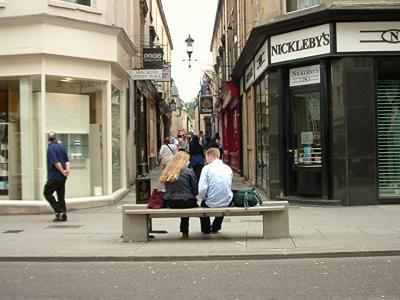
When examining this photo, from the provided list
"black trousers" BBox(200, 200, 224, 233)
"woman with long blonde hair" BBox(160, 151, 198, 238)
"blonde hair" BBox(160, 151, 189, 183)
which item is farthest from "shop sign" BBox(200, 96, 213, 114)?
"woman with long blonde hair" BBox(160, 151, 198, 238)

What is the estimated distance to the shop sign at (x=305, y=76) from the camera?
540 inches

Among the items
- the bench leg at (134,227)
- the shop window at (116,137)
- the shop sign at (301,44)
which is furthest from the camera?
the shop window at (116,137)

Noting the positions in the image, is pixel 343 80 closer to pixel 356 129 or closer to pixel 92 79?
pixel 356 129

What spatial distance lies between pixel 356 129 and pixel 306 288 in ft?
23.7

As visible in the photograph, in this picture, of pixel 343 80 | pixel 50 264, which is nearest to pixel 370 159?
pixel 343 80

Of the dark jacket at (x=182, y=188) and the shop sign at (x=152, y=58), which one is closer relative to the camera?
the dark jacket at (x=182, y=188)

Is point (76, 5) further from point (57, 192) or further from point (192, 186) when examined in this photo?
point (192, 186)

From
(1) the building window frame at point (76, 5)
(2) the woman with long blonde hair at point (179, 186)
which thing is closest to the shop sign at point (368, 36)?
(2) the woman with long blonde hair at point (179, 186)

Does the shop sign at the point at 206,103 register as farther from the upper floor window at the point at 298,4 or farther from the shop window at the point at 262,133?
the upper floor window at the point at 298,4

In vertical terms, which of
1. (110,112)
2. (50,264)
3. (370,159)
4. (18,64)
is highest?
(18,64)

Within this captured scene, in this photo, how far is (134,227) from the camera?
31.9 feet

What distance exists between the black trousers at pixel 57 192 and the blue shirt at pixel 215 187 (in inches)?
145

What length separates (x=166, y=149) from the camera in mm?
17344

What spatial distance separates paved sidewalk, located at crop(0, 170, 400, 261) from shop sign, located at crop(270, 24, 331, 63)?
11.9 ft
